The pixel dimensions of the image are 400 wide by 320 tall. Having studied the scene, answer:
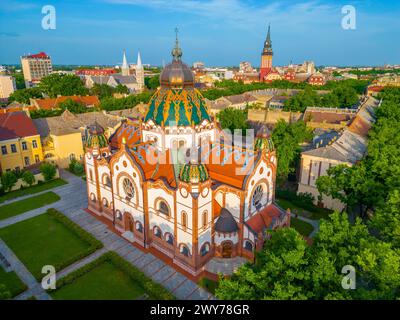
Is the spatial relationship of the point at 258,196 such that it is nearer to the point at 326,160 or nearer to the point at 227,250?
the point at 227,250

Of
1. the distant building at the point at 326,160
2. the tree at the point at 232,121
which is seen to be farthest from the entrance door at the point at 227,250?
the tree at the point at 232,121

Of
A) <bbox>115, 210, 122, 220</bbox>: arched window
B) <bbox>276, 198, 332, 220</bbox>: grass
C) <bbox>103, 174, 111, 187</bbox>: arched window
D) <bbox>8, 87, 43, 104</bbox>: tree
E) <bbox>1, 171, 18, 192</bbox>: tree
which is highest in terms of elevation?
<bbox>8, 87, 43, 104</bbox>: tree

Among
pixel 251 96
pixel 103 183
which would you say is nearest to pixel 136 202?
pixel 103 183

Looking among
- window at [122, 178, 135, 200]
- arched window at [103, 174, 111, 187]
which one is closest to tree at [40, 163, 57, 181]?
arched window at [103, 174, 111, 187]

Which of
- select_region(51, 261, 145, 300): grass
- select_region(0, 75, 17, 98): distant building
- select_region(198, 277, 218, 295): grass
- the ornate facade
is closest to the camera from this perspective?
select_region(51, 261, 145, 300): grass

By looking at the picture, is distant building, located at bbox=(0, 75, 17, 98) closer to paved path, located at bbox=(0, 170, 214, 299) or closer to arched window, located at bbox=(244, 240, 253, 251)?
paved path, located at bbox=(0, 170, 214, 299)
